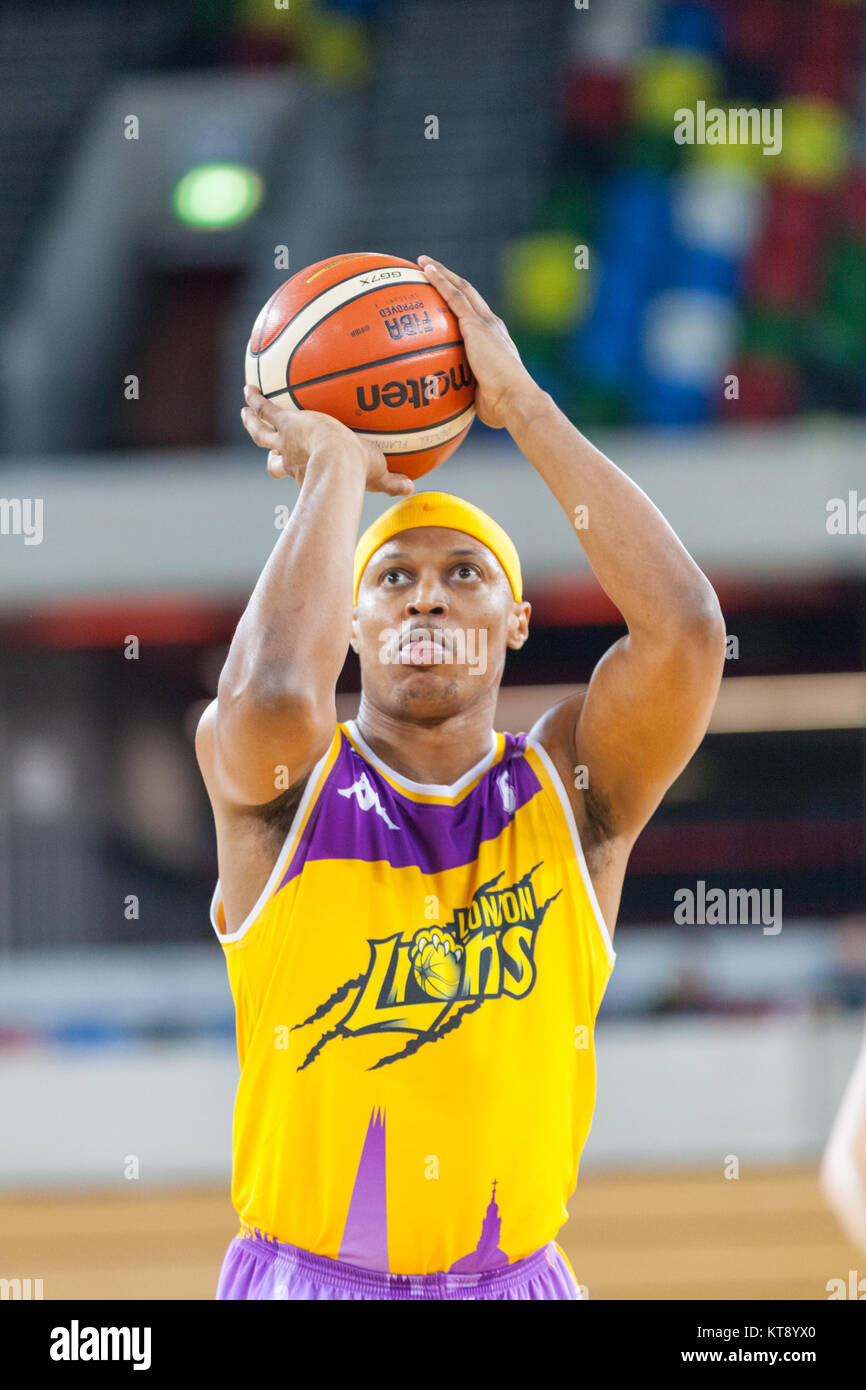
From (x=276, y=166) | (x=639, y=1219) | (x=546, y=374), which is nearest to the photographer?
(x=639, y=1219)

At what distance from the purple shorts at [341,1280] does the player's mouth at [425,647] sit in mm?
840

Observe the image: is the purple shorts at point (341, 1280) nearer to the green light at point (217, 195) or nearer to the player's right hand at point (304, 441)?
the player's right hand at point (304, 441)

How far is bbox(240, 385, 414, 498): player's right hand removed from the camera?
2123mm

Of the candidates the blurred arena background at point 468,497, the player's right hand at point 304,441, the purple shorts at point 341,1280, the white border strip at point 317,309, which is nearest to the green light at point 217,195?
the blurred arena background at point 468,497

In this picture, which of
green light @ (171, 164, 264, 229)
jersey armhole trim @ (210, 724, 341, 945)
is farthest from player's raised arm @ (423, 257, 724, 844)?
green light @ (171, 164, 264, 229)

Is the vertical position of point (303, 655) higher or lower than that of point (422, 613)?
lower

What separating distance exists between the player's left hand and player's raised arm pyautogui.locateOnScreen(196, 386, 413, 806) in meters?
0.24

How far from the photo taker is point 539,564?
23.6ft

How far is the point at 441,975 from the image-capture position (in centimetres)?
202

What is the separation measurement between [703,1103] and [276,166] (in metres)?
6.96

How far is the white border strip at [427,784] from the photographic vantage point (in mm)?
2180
